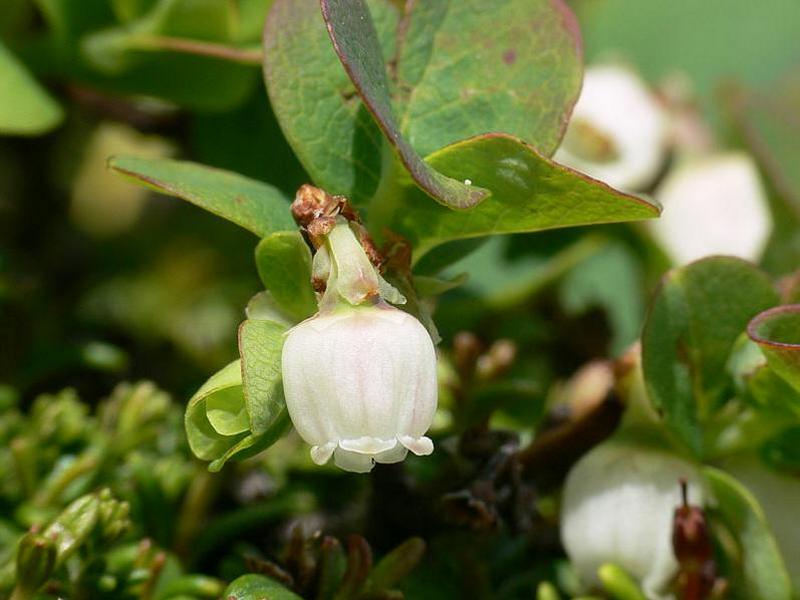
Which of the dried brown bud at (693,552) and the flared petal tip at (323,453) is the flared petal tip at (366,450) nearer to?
the flared petal tip at (323,453)

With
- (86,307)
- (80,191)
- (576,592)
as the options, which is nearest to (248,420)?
(576,592)

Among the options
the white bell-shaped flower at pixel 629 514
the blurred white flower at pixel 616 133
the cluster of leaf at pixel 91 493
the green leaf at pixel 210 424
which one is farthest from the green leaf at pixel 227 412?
the blurred white flower at pixel 616 133

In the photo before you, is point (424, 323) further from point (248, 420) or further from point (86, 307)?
point (86, 307)

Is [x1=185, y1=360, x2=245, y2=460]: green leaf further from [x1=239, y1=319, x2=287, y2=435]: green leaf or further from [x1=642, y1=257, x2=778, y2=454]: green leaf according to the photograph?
[x1=642, y1=257, x2=778, y2=454]: green leaf

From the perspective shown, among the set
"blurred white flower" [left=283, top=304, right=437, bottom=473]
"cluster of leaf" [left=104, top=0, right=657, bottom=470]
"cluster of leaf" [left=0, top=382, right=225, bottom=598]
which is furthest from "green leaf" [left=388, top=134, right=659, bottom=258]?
"cluster of leaf" [left=0, top=382, right=225, bottom=598]

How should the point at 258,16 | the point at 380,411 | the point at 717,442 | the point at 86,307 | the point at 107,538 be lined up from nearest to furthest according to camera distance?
the point at 380,411 < the point at 107,538 < the point at 717,442 < the point at 258,16 < the point at 86,307

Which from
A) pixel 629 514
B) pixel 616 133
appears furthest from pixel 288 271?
pixel 616 133
